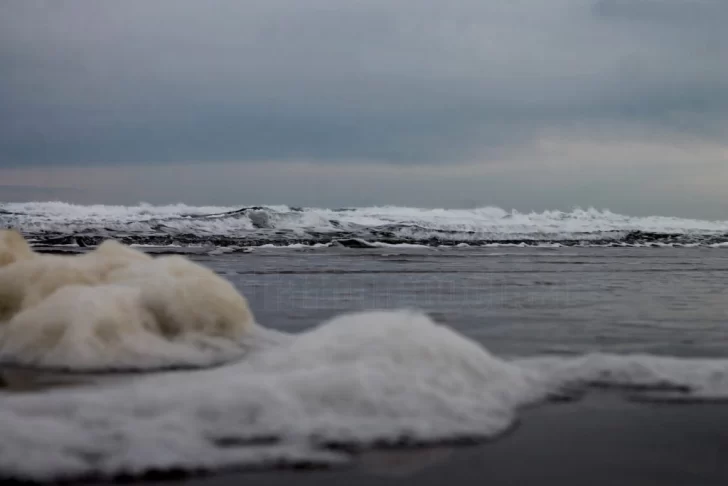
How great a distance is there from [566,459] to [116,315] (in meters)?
2.28

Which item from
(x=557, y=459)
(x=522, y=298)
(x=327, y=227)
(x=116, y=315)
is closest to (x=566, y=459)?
(x=557, y=459)

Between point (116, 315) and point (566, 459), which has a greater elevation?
point (116, 315)

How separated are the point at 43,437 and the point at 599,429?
177 cm

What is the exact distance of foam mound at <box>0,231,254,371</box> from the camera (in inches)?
134

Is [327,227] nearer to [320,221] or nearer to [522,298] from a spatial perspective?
[320,221]

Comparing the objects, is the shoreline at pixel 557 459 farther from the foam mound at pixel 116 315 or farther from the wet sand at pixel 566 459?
the foam mound at pixel 116 315

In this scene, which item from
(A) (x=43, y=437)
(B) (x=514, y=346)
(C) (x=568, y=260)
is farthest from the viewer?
(C) (x=568, y=260)

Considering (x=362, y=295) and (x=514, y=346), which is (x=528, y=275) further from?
(x=514, y=346)

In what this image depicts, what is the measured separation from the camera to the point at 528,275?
9570 mm

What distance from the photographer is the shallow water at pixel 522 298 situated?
445 centimetres

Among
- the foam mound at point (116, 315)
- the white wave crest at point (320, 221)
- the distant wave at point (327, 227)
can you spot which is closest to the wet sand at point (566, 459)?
the foam mound at point (116, 315)

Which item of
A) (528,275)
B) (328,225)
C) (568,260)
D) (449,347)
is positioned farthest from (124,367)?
(328,225)

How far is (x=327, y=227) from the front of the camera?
22.6m

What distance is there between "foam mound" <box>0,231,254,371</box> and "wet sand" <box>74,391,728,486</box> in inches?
59.2
